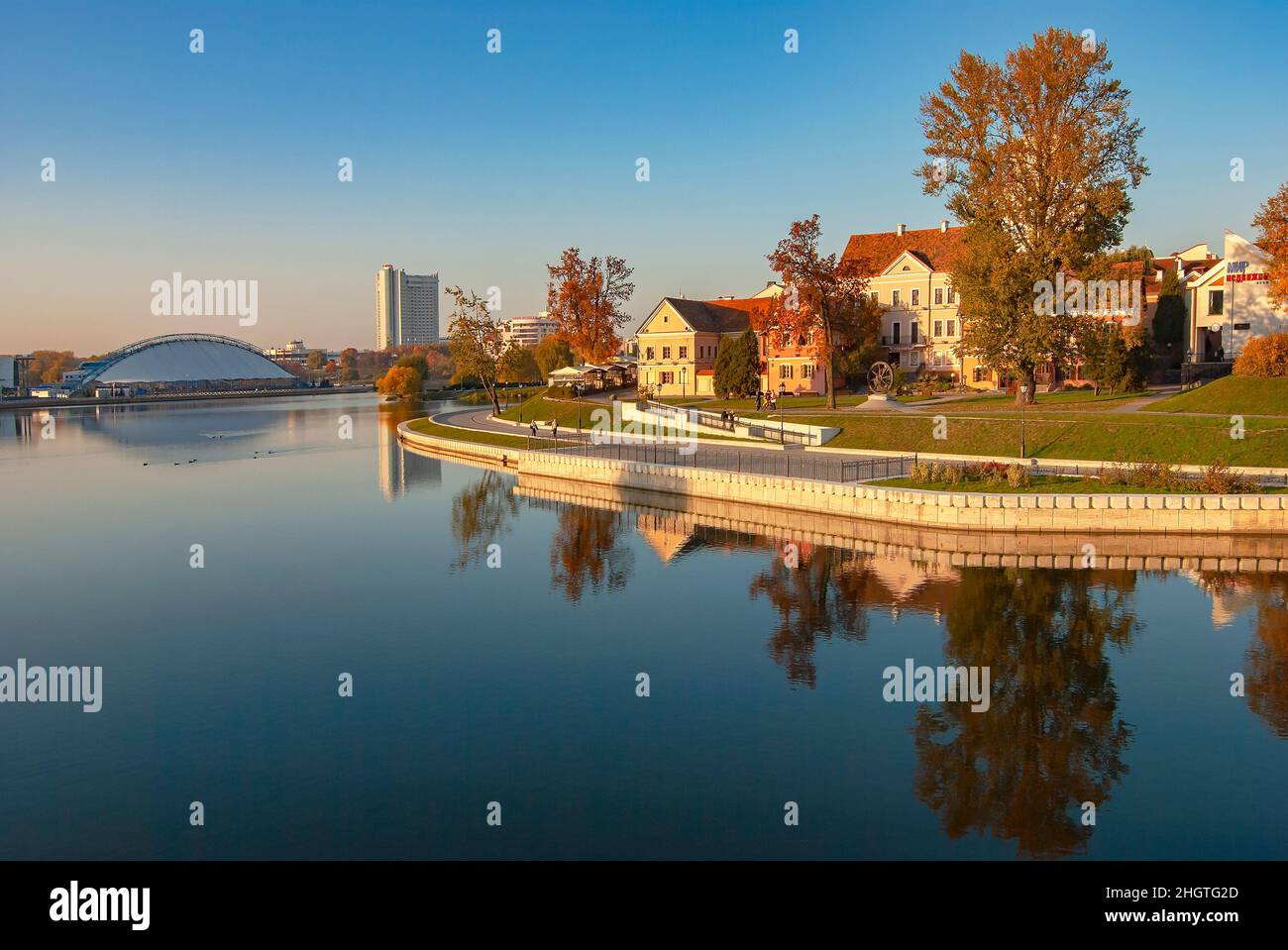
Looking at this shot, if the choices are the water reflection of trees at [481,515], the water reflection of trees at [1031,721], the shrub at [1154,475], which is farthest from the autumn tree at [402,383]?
the water reflection of trees at [1031,721]

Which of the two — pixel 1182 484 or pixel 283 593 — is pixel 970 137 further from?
pixel 283 593

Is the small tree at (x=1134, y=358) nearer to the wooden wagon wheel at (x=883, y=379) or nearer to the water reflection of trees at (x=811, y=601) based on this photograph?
the wooden wagon wheel at (x=883, y=379)

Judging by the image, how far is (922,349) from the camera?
69.9 meters

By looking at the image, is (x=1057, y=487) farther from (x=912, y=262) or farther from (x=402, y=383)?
(x=402, y=383)

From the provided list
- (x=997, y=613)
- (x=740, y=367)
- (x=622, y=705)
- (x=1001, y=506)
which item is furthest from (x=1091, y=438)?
(x=740, y=367)

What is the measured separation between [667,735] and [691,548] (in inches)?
641

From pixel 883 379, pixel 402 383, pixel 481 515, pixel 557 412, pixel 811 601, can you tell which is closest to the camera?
pixel 811 601

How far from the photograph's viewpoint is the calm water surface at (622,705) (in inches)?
573

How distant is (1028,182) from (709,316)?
35963 mm

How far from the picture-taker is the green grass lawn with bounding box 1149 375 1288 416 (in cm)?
4119

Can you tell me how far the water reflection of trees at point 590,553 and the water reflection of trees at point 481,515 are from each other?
251cm

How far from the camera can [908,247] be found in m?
73.8

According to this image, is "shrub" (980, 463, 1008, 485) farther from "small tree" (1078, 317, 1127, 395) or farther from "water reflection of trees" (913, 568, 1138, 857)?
"small tree" (1078, 317, 1127, 395)
